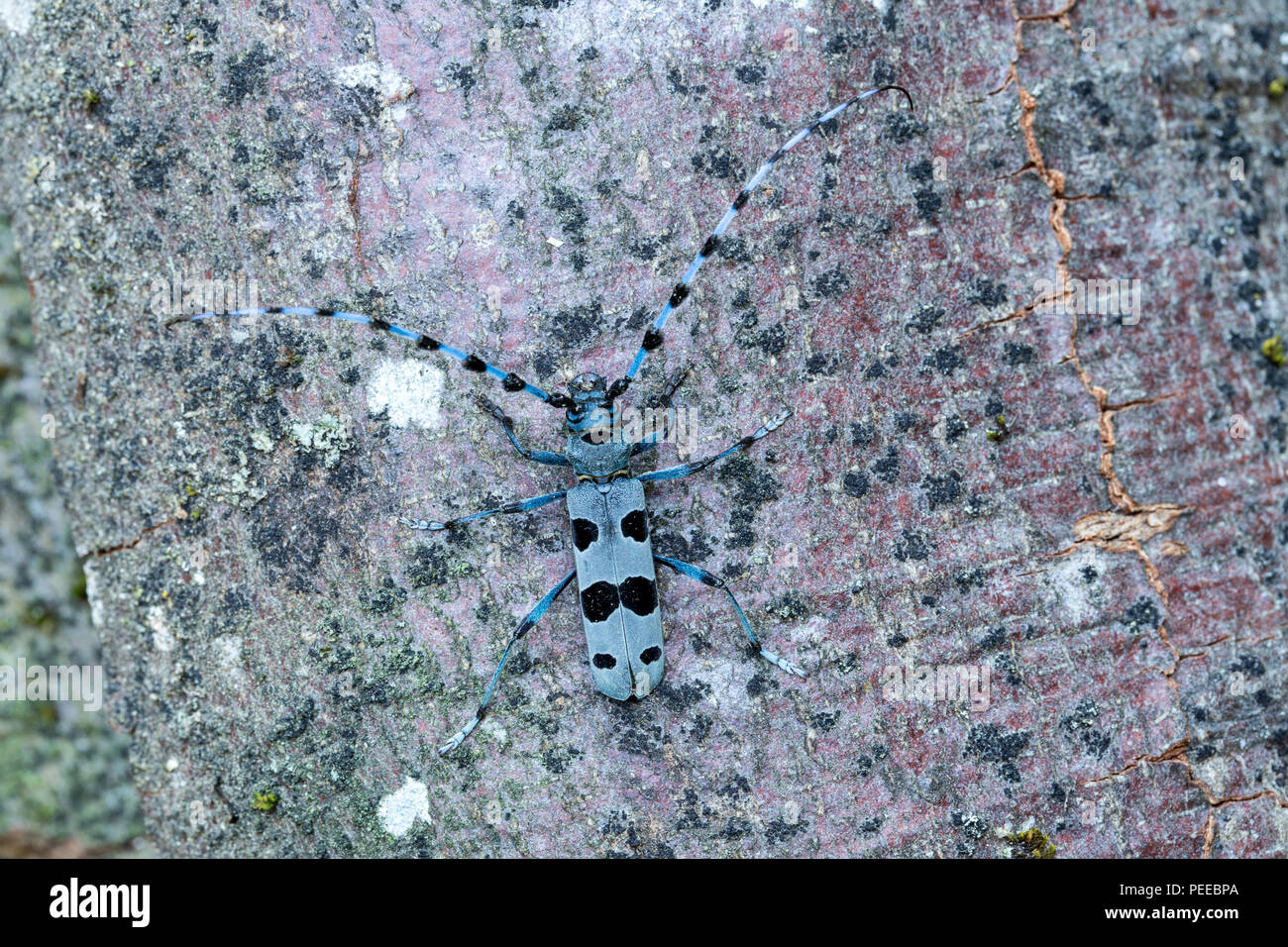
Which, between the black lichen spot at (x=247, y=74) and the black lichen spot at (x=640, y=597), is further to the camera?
the black lichen spot at (x=640, y=597)

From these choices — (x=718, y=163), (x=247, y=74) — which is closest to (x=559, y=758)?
(x=718, y=163)

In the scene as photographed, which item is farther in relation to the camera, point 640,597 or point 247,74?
point 640,597

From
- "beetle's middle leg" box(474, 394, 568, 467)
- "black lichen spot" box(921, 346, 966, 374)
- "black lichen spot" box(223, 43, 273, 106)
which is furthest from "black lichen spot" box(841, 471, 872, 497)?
"black lichen spot" box(223, 43, 273, 106)

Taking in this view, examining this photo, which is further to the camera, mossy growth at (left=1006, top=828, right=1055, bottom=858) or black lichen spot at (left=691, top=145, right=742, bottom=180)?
black lichen spot at (left=691, top=145, right=742, bottom=180)

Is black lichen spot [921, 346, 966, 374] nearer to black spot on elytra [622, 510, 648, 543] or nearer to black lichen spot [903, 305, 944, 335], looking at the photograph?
black lichen spot [903, 305, 944, 335]

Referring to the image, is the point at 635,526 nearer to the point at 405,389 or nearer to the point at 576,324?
the point at 576,324

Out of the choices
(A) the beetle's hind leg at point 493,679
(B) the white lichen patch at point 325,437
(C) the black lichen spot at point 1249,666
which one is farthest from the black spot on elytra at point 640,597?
(C) the black lichen spot at point 1249,666

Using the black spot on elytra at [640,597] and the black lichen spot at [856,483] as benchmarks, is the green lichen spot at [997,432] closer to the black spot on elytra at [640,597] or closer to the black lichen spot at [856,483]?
the black lichen spot at [856,483]

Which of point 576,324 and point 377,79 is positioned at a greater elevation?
point 377,79

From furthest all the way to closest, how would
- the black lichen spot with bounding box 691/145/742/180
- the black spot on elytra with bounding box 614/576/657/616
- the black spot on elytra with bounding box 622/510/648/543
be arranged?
1. the black spot on elytra with bounding box 622/510/648/543
2. the black spot on elytra with bounding box 614/576/657/616
3. the black lichen spot with bounding box 691/145/742/180
